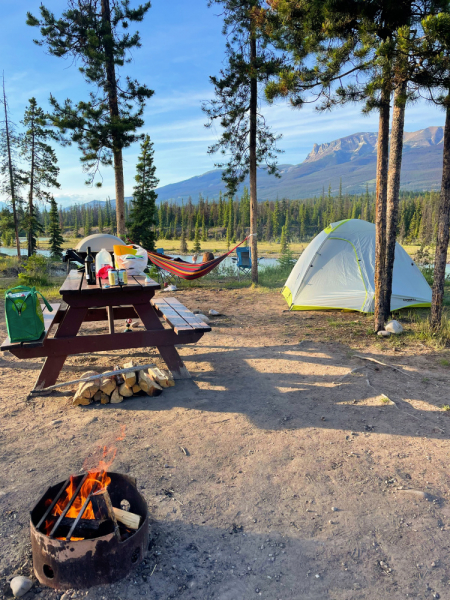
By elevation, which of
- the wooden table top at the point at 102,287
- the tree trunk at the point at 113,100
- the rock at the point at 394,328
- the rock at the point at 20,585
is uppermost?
the tree trunk at the point at 113,100

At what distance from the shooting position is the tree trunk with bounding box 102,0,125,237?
27.7 feet

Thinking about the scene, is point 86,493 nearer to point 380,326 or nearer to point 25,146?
point 380,326

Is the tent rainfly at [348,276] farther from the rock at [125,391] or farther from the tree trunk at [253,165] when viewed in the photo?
the rock at [125,391]

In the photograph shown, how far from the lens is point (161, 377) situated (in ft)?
11.8

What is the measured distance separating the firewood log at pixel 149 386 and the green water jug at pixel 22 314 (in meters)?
0.91

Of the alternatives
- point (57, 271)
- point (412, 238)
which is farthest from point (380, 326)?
point (412, 238)

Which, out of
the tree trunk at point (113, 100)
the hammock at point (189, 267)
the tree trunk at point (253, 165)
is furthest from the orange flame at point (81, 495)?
the tree trunk at point (113, 100)

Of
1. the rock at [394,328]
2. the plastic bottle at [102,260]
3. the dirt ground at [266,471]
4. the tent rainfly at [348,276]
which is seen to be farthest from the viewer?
the tent rainfly at [348,276]

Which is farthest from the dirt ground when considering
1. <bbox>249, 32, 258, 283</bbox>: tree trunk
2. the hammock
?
<bbox>249, 32, 258, 283</bbox>: tree trunk

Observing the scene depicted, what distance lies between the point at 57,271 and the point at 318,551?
15.1 meters

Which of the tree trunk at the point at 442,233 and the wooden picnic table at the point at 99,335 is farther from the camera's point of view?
the tree trunk at the point at 442,233

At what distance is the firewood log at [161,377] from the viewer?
3590 millimetres

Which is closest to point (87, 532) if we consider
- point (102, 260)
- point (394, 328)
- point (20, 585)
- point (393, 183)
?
point (20, 585)

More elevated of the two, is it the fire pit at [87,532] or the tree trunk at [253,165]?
the tree trunk at [253,165]
